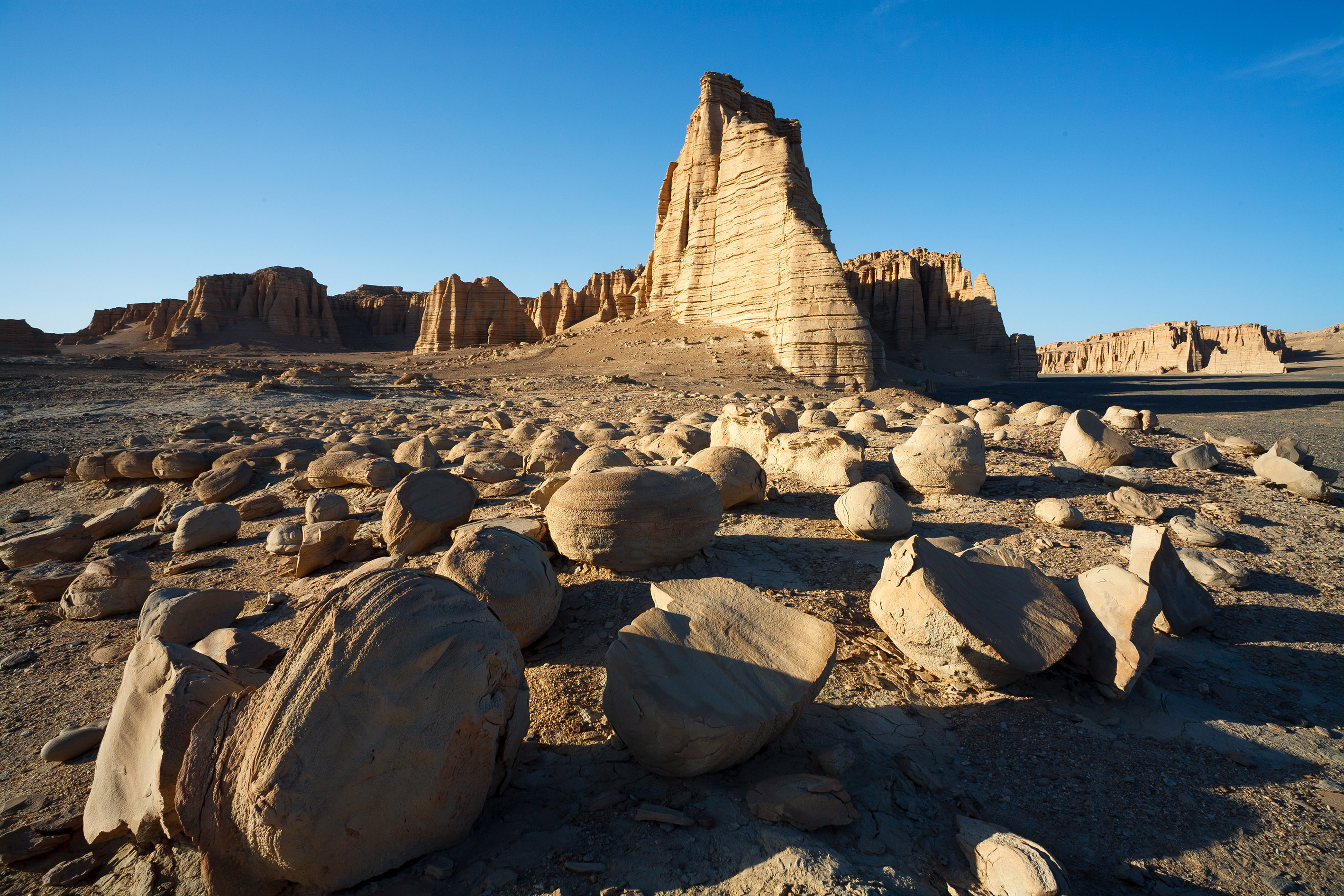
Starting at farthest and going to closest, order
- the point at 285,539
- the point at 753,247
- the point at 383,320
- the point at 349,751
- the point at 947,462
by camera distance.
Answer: the point at 383,320 → the point at 753,247 → the point at 947,462 → the point at 285,539 → the point at 349,751

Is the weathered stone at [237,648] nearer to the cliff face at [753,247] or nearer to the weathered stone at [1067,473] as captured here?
the weathered stone at [1067,473]

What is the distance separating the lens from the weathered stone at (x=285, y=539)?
12.2 ft

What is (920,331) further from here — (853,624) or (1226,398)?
(853,624)

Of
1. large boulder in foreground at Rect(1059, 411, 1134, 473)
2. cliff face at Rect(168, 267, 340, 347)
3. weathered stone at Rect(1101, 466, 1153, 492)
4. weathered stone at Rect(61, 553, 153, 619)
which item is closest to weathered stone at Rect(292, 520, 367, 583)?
weathered stone at Rect(61, 553, 153, 619)

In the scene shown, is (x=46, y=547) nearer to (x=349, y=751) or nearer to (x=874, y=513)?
(x=349, y=751)

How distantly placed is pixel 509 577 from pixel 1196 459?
554cm

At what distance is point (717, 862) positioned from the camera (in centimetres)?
146

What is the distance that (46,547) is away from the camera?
397 cm

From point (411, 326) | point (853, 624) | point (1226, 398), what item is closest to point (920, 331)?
point (1226, 398)

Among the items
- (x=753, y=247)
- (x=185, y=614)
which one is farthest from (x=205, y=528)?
(x=753, y=247)

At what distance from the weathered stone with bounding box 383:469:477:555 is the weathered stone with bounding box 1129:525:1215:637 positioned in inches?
144

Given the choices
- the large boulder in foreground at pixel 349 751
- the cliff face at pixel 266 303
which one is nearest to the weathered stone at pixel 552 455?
the large boulder in foreground at pixel 349 751

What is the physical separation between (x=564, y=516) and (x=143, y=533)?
12.9 feet

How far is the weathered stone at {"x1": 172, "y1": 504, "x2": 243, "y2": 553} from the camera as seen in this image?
13.2ft
